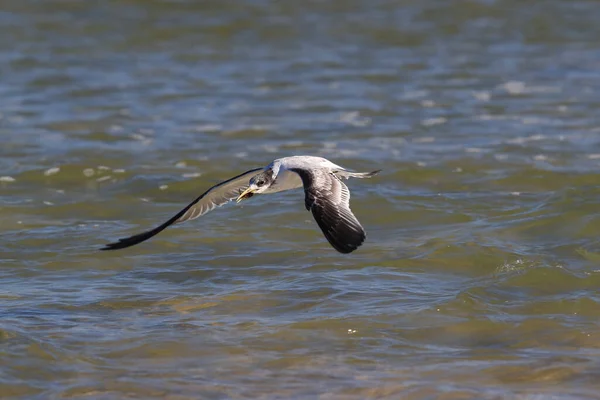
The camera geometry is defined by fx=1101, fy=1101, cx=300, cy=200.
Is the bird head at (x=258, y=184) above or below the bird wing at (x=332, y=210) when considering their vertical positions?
above

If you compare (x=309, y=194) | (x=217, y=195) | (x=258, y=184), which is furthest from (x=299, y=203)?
(x=309, y=194)

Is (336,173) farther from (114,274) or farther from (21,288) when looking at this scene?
(21,288)

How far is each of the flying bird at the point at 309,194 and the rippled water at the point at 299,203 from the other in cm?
48

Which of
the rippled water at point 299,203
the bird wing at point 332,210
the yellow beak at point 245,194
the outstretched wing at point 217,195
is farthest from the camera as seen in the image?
the outstretched wing at point 217,195

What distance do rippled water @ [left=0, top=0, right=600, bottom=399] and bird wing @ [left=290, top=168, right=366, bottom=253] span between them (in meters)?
0.63

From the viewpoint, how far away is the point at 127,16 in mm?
18547

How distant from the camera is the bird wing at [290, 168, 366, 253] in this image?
639 centimetres

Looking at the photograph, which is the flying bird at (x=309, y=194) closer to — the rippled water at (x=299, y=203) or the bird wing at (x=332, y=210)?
the bird wing at (x=332, y=210)

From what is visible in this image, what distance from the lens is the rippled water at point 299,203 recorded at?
625 cm

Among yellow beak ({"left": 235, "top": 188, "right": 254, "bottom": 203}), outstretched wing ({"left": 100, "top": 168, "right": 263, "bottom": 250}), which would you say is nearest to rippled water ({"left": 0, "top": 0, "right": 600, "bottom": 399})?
outstretched wing ({"left": 100, "top": 168, "right": 263, "bottom": 250})

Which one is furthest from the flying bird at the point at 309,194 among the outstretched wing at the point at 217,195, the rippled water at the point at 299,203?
the rippled water at the point at 299,203

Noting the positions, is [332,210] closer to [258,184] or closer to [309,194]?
[309,194]

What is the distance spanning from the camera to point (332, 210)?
21.9 feet

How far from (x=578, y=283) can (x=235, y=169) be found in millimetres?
4435
